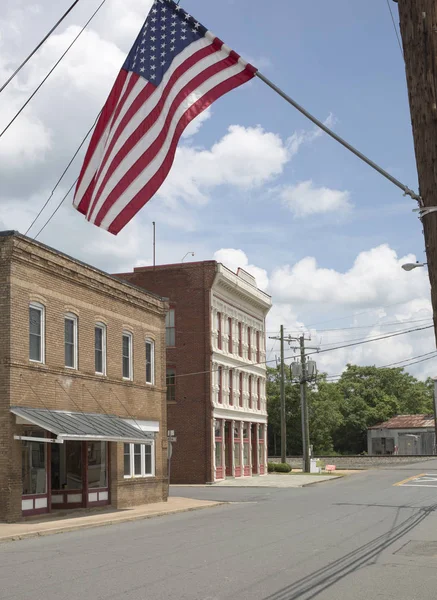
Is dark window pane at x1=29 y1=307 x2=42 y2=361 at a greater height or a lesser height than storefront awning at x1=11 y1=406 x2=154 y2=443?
greater

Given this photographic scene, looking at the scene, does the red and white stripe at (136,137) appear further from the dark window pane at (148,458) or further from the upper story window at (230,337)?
the upper story window at (230,337)

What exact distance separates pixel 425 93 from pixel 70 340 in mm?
22633

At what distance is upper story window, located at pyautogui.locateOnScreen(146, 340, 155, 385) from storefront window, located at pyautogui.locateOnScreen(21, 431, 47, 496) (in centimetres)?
878

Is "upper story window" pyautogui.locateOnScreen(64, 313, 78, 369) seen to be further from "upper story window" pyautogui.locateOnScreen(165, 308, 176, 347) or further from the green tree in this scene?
the green tree

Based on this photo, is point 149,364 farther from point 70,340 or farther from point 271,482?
point 271,482

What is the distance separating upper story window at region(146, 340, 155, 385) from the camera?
34031 millimetres

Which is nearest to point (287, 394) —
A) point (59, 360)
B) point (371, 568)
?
point (59, 360)

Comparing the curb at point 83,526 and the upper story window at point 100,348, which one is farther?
the upper story window at point 100,348

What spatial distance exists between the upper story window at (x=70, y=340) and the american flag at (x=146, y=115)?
710 inches

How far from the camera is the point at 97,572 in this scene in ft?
45.1

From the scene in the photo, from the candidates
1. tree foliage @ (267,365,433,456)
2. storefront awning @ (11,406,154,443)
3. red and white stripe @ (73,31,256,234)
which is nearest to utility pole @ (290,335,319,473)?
tree foliage @ (267,365,433,456)

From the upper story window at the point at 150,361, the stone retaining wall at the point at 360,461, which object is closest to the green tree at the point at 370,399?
the stone retaining wall at the point at 360,461

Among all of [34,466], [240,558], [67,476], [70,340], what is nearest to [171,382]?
[67,476]

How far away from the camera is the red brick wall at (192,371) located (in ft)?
164
